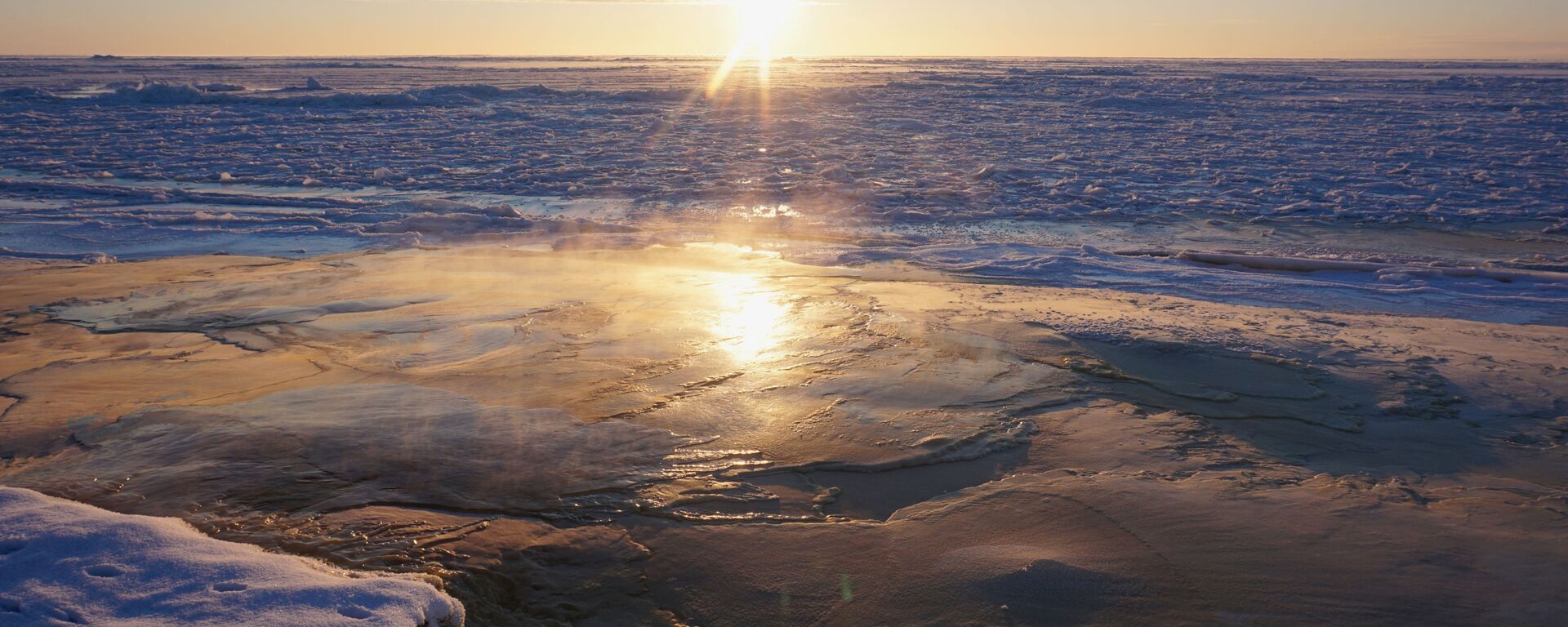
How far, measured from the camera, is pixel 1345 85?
1103 inches

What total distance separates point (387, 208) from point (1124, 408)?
826 centimetres

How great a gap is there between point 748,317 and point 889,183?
6673mm

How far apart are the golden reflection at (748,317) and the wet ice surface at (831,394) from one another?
4cm

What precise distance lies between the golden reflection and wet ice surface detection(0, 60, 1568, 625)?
43 millimetres

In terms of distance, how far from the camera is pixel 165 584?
239 cm

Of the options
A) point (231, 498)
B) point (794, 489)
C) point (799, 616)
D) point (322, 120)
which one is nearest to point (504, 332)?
point (231, 498)

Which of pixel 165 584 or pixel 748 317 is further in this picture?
pixel 748 317

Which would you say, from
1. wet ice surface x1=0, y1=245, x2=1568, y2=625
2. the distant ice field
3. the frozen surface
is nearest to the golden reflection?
wet ice surface x1=0, y1=245, x2=1568, y2=625

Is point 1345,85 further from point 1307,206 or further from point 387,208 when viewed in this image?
point 387,208

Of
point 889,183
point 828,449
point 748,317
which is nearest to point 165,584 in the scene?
point 828,449

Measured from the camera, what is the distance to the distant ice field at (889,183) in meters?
7.70

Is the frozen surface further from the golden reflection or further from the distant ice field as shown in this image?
the distant ice field

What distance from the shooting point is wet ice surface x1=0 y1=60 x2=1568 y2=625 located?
2.84 metres

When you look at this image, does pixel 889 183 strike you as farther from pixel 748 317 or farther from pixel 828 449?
pixel 828 449
